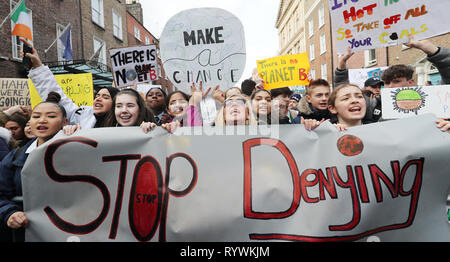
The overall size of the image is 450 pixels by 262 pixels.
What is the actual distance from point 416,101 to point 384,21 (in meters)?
1.04

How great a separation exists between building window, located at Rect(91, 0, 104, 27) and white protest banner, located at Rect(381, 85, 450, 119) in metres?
15.7

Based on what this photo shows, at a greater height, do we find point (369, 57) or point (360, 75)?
point (369, 57)

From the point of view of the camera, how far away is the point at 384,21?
2.72 m

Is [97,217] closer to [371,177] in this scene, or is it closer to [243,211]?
[243,211]

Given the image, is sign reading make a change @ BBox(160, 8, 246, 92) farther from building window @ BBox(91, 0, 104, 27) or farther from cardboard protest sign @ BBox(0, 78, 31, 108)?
building window @ BBox(91, 0, 104, 27)

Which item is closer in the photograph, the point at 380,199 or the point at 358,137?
the point at 380,199

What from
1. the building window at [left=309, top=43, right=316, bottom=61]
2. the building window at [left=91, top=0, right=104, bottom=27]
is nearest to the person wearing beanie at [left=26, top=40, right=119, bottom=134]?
the building window at [left=91, top=0, right=104, bottom=27]

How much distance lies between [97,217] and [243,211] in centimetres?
92

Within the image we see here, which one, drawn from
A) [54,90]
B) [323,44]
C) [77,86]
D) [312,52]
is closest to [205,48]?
[54,90]

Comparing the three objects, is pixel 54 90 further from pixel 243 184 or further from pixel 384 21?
pixel 384 21

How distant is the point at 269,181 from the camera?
1.67m

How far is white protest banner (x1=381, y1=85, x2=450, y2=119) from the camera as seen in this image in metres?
2.10
